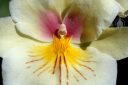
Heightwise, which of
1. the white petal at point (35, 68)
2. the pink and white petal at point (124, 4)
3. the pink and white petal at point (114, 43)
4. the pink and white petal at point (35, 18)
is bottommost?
the white petal at point (35, 68)

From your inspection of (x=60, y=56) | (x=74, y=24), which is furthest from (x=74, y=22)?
(x=60, y=56)

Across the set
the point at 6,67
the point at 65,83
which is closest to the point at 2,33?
the point at 6,67

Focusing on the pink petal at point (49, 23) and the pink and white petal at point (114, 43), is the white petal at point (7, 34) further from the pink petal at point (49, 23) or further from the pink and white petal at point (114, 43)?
the pink and white petal at point (114, 43)


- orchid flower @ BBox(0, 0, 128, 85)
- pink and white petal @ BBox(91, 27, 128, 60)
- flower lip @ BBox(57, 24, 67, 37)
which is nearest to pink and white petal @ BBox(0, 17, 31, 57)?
orchid flower @ BBox(0, 0, 128, 85)

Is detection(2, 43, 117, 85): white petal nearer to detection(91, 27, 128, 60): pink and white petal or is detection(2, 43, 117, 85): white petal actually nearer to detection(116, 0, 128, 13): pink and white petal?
detection(91, 27, 128, 60): pink and white petal

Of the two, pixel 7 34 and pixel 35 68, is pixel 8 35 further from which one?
pixel 35 68

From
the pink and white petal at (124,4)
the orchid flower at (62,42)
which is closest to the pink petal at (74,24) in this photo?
the orchid flower at (62,42)
